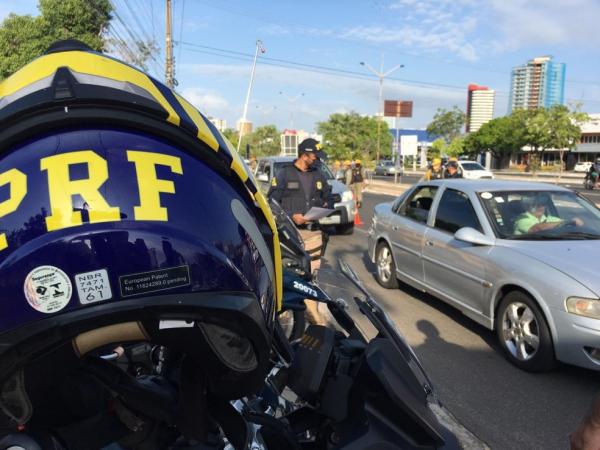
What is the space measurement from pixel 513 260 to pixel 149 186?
3886 millimetres

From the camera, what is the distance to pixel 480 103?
13212cm

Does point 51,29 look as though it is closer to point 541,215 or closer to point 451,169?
point 451,169

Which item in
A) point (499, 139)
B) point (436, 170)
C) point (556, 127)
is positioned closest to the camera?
point (436, 170)

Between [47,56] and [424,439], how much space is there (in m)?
1.60

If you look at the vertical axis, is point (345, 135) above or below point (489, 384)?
above

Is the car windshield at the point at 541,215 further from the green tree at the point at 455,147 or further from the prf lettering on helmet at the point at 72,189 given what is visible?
the green tree at the point at 455,147

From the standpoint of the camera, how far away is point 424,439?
1.65 meters

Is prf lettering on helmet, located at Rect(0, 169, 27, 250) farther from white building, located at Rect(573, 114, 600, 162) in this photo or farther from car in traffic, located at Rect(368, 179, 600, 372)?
white building, located at Rect(573, 114, 600, 162)

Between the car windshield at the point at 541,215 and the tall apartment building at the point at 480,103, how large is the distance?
428ft

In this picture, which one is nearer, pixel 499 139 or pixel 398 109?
pixel 398 109

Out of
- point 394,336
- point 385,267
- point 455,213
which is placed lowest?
point 385,267

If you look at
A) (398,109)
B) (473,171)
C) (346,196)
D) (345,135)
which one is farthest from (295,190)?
(345,135)

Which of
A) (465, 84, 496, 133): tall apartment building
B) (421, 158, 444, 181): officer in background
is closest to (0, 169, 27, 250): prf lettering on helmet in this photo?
(421, 158, 444, 181): officer in background

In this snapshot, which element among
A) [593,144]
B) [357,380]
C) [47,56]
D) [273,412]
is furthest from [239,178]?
[593,144]
